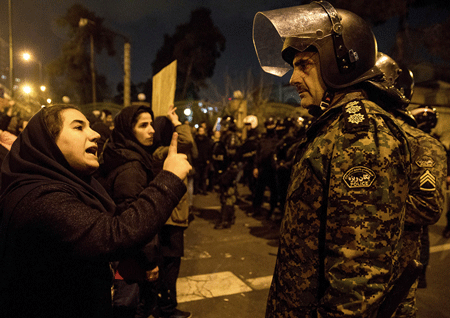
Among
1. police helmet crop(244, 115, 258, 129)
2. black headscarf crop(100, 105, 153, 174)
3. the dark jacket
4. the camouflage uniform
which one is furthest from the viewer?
police helmet crop(244, 115, 258, 129)

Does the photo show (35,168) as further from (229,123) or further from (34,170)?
(229,123)

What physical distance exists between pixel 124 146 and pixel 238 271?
269 cm

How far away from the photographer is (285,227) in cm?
151

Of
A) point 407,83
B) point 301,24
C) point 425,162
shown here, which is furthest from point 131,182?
point 407,83

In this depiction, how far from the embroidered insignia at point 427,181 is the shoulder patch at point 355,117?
3.99 ft

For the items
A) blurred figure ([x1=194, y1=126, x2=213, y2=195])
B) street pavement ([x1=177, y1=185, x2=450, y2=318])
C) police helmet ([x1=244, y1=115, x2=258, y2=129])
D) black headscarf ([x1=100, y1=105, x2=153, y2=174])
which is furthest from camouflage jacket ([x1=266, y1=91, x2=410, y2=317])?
blurred figure ([x1=194, y1=126, x2=213, y2=195])

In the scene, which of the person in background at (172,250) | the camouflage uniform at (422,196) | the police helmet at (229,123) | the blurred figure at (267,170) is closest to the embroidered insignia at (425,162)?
the camouflage uniform at (422,196)

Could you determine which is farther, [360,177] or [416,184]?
[416,184]

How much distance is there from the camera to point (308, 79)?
5.42 ft

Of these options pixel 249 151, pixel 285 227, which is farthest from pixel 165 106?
pixel 249 151

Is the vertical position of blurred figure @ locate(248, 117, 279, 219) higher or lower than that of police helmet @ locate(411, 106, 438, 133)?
lower

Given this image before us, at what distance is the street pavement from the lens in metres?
3.46

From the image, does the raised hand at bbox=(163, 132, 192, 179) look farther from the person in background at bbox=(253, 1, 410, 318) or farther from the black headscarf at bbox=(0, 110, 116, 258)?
the person in background at bbox=(253, 1, 410, 318)

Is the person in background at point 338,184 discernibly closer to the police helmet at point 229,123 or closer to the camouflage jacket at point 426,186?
the camouflage jacket at point 426,186
